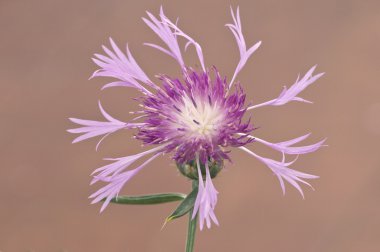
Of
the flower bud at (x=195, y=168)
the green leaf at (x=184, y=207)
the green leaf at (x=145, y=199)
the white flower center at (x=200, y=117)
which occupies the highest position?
the white flower center at (x=200, y=117)

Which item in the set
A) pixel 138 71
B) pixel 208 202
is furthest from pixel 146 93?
pixel 208 202

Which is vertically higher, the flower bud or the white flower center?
the white flower center

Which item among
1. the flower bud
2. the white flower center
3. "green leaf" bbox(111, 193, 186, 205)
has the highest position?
the white flower center

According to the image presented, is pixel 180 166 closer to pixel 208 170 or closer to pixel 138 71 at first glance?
pixel 208 170

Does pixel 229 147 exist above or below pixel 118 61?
below

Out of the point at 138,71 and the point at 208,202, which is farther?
the point at 138,71
